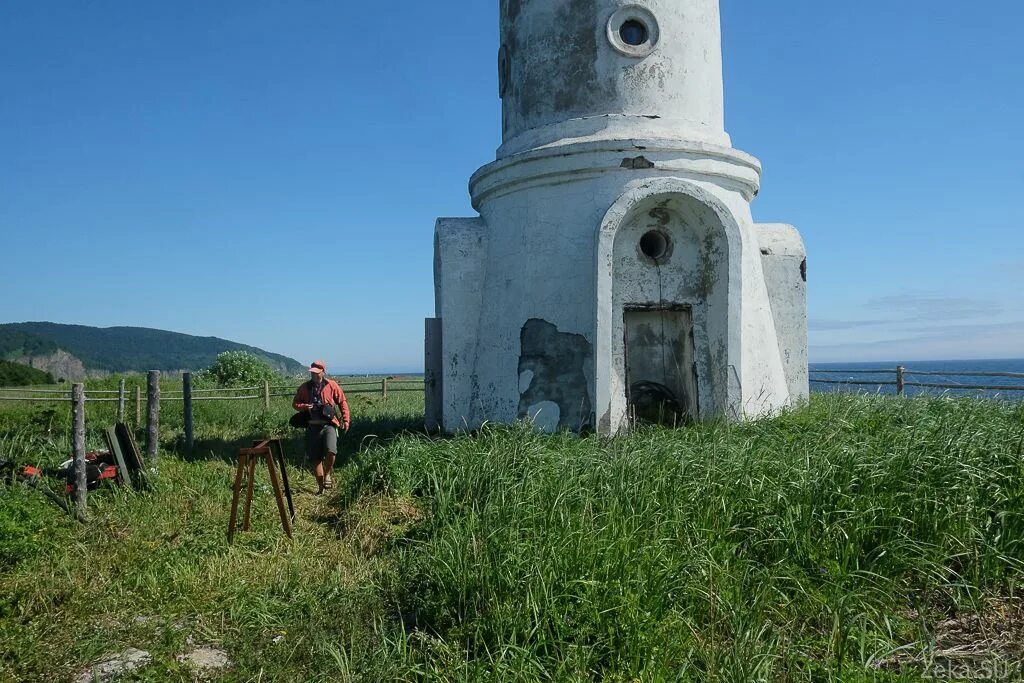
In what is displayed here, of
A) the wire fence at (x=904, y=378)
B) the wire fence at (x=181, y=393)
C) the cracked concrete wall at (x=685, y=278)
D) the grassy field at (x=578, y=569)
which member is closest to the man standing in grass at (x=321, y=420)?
the grassy field at (x=578, y=569)

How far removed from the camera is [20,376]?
33.1 metres

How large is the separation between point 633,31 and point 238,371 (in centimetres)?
1801

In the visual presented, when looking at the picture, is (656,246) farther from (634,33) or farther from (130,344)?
(130,344)

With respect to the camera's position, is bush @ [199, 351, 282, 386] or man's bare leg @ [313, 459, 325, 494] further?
bush @ [199, 351, 282, 386]

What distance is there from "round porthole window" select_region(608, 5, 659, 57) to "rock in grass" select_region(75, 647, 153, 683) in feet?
23.5

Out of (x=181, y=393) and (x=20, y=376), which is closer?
(x=181, y=393)

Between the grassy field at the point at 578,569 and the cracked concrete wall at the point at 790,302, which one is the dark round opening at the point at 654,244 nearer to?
the cracked concrete wall at the point at 790,302

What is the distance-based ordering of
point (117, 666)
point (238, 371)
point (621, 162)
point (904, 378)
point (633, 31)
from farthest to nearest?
point (238, 371) < point (904, 378) < point (633, 31) < point (621, 162) < point (117, 666)

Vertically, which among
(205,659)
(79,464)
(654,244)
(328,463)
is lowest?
(205,659)

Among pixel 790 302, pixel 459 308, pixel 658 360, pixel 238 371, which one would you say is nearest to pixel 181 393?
pixel 238 371

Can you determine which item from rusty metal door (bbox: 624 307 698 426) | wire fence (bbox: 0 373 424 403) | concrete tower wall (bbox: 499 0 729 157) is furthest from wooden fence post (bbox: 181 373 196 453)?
rusty metal door (bbox: 624 307 698 426)

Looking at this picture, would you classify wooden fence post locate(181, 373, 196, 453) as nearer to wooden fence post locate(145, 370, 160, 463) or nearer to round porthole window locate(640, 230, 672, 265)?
wooden fence post locate(145, 370, 160, 463)

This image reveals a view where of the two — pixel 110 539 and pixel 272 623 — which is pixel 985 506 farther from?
pixel 110 539

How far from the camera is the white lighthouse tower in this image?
785 cm
